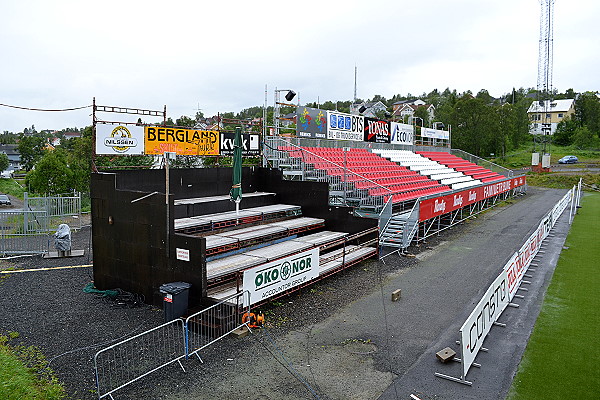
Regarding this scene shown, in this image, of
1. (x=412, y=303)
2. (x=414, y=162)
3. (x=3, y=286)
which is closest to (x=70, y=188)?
(x=3, y=286)

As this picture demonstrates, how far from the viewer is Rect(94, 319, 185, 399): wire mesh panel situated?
6.43 meters

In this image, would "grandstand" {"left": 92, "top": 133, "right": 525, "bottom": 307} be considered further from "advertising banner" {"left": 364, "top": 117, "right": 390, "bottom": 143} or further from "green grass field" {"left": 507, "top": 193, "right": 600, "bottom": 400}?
"green grass field" {"left": 507, "top": 193, "right": 600, "bottom": 400}

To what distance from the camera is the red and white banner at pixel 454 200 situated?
16984 millimetres

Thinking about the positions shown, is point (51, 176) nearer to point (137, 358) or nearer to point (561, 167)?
point (137, 358)

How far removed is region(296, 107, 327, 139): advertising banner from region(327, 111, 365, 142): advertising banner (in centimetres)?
40

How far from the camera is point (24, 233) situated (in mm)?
15445

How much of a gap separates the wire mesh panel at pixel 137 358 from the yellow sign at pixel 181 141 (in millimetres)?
7094

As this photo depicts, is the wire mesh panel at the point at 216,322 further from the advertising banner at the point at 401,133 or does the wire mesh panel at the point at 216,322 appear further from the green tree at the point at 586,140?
the green tree at the point at 586,140

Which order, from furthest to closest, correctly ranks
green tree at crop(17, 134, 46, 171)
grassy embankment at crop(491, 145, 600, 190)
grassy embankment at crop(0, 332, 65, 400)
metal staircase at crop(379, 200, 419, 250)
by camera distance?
1. green tree at crop(17, 134, 46, 171)
2. grassy embankment at crop(491, 145, 600, 190)
3. metal staircase at crop(379, 200, 419, 250)
4. grassy embankment at crop(0, 332, 65, 400)

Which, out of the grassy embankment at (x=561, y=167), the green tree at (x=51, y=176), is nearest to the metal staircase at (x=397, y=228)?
the green tree at (x=51, y=176)

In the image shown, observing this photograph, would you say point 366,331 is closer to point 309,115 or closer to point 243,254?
point 243,254

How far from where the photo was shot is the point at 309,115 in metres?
21.2

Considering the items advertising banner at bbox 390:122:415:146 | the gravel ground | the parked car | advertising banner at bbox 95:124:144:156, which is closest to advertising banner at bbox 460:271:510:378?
the gravel ground

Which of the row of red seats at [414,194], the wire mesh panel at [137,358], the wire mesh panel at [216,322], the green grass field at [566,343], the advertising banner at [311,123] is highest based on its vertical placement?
the advertising banner at [311,123]
